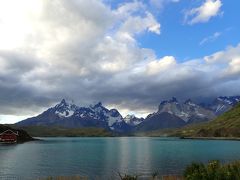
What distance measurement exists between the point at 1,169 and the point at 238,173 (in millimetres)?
82932

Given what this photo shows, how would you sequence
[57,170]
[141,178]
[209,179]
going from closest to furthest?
[209,179] < [141,178] < [57,170]

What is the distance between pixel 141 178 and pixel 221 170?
39010mm

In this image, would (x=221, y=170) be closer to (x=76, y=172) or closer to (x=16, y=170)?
(x=76, y=172)

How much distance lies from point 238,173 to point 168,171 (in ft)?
169

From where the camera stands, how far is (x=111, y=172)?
9838cm

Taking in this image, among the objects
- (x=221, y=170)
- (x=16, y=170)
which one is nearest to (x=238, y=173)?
(x=221, y=170)

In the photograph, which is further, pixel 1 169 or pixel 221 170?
pixel 1 169

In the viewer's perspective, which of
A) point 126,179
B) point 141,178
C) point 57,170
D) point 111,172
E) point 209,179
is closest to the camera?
point 209,179

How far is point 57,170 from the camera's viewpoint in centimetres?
10769

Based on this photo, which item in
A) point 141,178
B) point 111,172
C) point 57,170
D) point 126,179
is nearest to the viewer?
point 126,179

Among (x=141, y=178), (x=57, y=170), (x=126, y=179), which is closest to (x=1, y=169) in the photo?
(x=57, y=170)

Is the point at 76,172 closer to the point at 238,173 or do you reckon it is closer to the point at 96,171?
the point at 96,171

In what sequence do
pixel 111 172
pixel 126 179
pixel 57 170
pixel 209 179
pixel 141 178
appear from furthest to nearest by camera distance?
pixel 57 170, pixel 111 172, pixel 141 178, pixel 126 179, pixel 209 179

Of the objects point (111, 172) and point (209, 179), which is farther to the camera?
point (111, 172)
